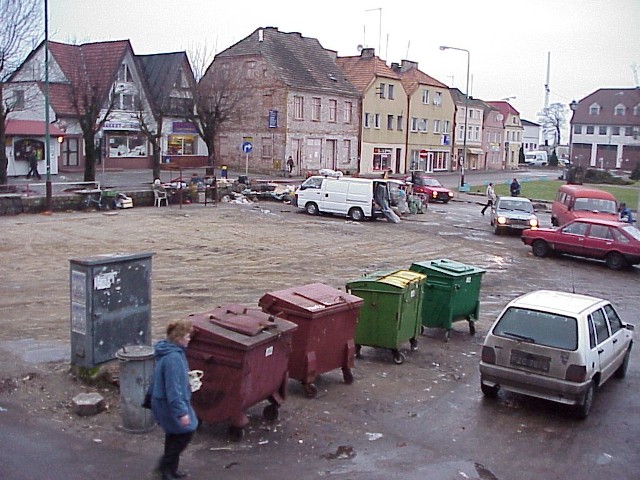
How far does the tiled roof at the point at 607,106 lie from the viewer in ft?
344

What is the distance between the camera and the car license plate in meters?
9.35

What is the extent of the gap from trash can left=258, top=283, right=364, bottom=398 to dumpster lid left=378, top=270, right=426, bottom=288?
1213mm

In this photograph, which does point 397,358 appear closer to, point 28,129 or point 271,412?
point 271,412

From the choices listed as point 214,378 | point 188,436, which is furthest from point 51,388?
point 188,436

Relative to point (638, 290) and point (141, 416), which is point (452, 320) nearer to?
point (141, 416)

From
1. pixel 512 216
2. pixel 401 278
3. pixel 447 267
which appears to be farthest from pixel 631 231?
pixel 401 278

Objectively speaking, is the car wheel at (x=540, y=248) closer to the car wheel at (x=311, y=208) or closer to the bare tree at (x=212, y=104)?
the car wheel at (x=311, y=208)

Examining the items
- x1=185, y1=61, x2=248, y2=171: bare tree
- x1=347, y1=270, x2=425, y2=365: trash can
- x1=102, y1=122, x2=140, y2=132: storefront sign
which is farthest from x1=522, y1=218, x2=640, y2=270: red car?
x1=102, y1=122, x2=140, y2=132: storefront sign

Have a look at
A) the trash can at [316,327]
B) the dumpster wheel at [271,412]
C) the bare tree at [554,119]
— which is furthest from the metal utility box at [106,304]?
the bare tree at [554,119]

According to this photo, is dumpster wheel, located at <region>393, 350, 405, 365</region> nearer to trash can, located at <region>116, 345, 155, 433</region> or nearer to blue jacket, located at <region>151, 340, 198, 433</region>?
trash can, located at <region>116, 345, 155, 433</region>

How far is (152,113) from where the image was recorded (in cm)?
5159

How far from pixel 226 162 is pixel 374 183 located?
27.0 meters

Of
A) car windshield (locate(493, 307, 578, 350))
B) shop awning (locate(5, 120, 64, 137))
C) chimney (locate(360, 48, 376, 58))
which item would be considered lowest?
car windshield (locate(493, 307, 578, 350))

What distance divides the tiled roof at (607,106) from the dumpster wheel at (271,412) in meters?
105
